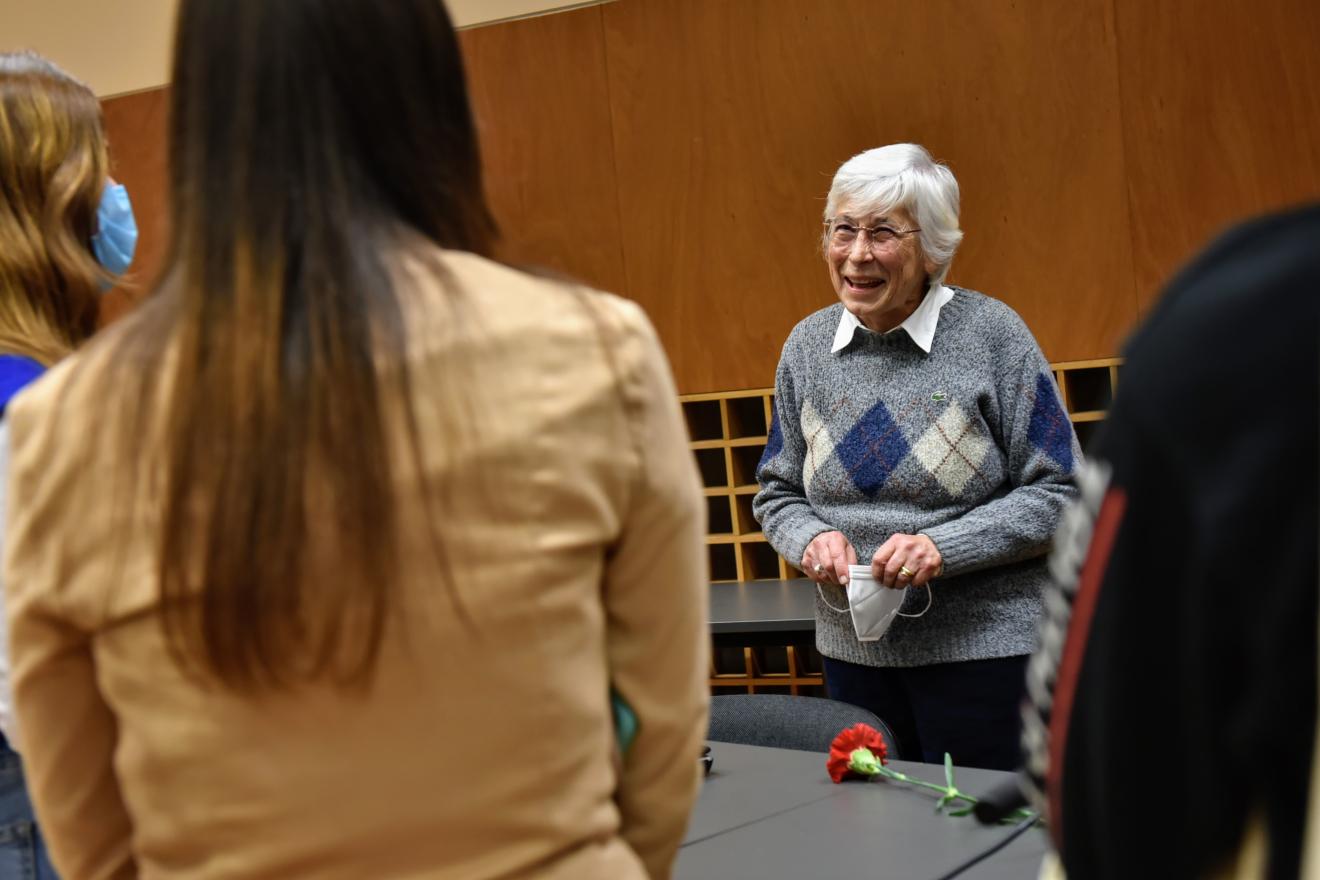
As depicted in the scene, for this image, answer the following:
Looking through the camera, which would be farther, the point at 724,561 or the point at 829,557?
the point at 724,561

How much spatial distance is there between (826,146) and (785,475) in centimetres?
205

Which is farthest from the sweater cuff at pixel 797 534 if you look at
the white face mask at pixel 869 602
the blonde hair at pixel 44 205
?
the blonde hair at pixel 44 205

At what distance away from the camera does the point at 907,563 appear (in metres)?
Result: 2.25

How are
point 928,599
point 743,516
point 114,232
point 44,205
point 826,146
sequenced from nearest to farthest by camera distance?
point 44,205 → point 114,232 → point 928,599 → point 826,146 → point 743,516

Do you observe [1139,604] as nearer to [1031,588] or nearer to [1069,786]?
[1069,786]

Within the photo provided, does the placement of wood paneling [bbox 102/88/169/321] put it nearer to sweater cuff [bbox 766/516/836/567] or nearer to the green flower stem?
sweater cuff [bbox 766/516/836/567]

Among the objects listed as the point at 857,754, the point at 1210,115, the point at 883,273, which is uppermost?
the point at 1210,115

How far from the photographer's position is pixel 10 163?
138 cm

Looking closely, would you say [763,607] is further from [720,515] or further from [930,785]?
[930,785]

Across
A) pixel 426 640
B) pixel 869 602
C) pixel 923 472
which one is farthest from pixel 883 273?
pixel 426 640

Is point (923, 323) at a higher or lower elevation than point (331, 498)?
higher

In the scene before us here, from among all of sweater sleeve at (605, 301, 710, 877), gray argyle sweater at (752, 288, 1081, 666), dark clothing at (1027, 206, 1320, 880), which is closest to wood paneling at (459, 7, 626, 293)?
gray argyle sweater at (752, 288, 1081, 666)

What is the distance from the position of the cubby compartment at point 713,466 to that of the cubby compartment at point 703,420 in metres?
0.08

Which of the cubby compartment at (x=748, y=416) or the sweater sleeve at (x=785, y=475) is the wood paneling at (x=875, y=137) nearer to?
the cubby compartment at (x=748, y=416)
